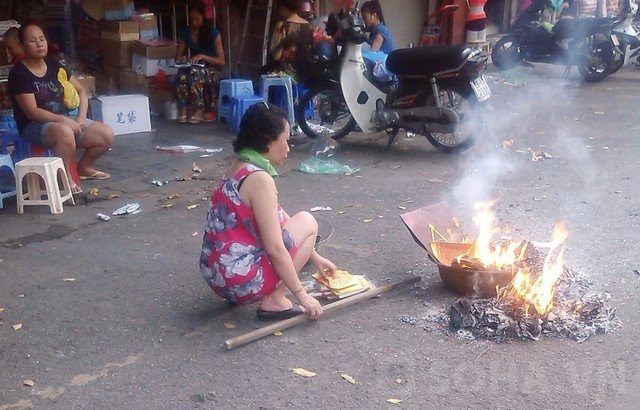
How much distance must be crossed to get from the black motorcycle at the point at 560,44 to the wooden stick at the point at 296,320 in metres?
9.31

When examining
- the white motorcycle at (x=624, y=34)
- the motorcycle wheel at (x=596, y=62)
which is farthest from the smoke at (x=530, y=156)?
the white motorcycle at (x=624, y=34)

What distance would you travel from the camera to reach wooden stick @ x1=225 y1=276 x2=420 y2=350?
3809 millimetres

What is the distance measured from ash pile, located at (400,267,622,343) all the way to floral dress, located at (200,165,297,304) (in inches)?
34.1

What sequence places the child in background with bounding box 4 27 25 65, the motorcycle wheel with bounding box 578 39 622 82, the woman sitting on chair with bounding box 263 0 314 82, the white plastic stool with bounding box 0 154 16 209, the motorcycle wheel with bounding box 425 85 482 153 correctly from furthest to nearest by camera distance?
the motorcycle wheel with bounding box 578 39 622 82
the woman sitting on chair with bounding box 263 0 314 82
the child in background with bounding box 4 27 25 65
the motorcycle wheel with bounding box 425 85 482 153
the white plastic stool with bounding box 0 154 16 209

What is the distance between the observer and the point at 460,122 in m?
7.61

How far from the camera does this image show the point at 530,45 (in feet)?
43.3

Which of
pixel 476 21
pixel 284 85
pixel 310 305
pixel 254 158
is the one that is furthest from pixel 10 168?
pixel 476 21

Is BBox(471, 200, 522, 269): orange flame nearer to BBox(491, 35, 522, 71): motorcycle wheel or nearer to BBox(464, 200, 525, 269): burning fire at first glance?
BBox(464, 200, 525, 269): burning fire

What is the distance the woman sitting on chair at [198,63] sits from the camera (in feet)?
30.3

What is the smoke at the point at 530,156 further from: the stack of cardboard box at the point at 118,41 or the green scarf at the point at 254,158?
the stack of cardboard box at the point at 118,41

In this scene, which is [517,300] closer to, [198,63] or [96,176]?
[96,176]

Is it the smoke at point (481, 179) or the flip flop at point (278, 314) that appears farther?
the smoke at point (481, 179)

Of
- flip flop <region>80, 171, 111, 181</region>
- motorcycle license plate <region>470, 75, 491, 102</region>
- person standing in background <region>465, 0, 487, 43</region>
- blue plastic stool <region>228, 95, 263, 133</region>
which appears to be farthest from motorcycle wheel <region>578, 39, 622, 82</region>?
flip flop <region>80, 171, 111, 181</region>

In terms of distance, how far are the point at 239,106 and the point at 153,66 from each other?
1.72m
